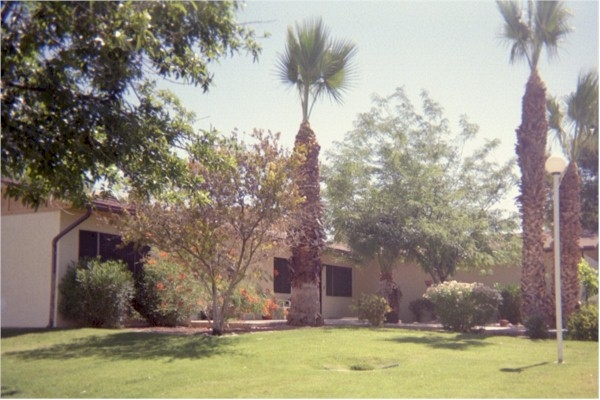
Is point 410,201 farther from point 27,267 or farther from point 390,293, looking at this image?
point 27,267

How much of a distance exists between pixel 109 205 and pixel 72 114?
9457 mm

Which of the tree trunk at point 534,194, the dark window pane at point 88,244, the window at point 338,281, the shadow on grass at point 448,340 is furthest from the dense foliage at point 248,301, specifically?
the window at point 338,281

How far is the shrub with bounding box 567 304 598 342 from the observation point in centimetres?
1560

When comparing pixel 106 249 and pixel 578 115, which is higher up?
pixel 578 115

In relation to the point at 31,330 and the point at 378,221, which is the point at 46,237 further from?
the point at 378,221

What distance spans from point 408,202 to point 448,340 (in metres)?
7.50

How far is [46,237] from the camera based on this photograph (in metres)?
17.4

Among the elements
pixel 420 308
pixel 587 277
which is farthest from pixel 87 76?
pixel 420 308

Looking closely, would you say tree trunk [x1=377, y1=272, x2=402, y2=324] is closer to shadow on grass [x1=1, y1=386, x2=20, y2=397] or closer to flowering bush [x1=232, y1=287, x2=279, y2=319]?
flowering bush [x1=232, y1=287, x2=279, y2=319]

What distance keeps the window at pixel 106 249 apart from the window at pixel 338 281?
11321 millimetres

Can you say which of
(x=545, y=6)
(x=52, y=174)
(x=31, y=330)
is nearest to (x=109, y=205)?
(x=31, y=330)

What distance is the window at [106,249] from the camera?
59.0ft

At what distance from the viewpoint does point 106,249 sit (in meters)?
18.7

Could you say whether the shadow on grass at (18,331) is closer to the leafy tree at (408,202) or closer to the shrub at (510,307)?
the leafy tree at (408,202)
